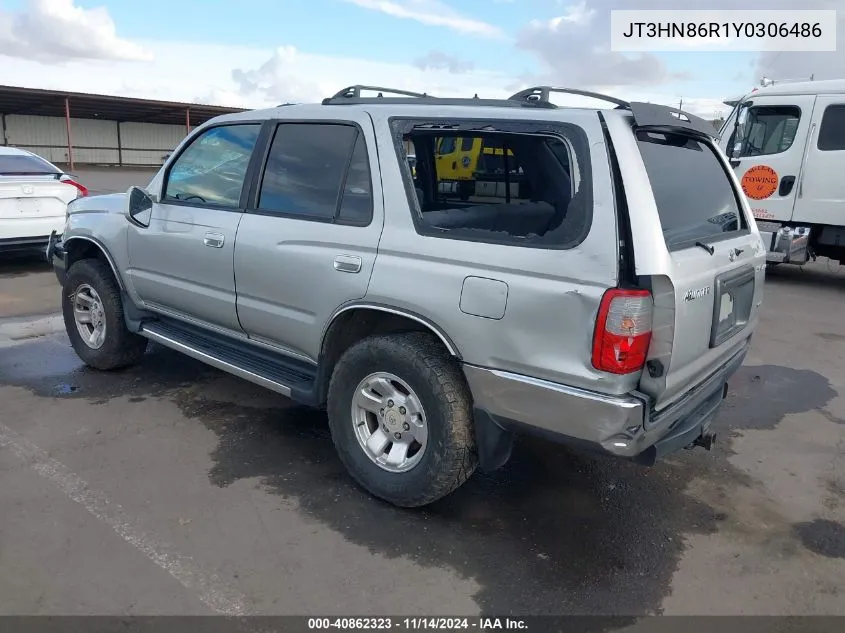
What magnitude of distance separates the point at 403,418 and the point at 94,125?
38405mm

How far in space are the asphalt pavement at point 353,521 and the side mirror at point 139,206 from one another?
120cm

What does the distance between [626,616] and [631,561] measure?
1.24ft

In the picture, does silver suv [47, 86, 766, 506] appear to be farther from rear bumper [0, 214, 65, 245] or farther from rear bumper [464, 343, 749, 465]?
rear bumper [0, 214, 65, 245]

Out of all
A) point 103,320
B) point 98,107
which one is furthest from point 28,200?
point 98,107

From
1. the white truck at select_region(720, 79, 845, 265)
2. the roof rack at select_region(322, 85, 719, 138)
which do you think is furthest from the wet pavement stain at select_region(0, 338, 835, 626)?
the white truck at select_region(720, 79, 845, 265)

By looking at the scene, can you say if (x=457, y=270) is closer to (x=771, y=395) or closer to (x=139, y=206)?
(x=139, y=206)

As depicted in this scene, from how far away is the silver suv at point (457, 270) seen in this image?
2.61 metres

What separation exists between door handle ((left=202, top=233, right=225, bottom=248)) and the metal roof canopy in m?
23.8

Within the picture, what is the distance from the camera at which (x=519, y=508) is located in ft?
11.0

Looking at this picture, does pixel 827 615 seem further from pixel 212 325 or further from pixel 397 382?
pixel 212 325

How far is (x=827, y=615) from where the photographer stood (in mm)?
2631

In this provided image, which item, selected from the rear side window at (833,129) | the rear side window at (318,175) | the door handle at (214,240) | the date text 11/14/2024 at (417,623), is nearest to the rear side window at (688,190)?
the rear side window at (318,175)

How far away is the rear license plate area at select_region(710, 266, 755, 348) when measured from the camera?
296cm

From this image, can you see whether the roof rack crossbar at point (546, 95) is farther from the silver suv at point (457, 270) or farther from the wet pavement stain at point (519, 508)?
the wet pavement stain at point (519, 508)
